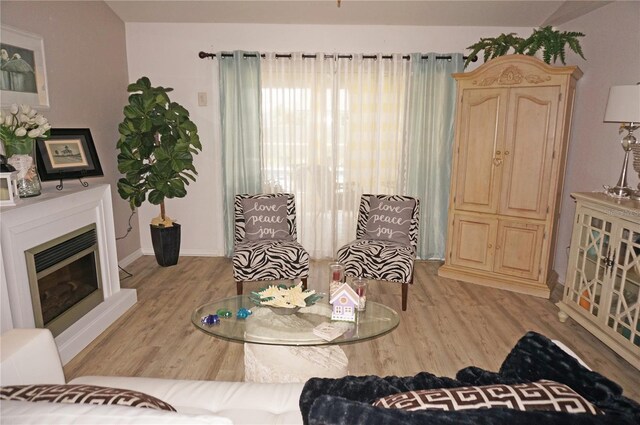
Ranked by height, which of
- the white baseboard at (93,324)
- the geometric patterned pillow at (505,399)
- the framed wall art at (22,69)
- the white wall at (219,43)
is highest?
the white wall at (219,43)

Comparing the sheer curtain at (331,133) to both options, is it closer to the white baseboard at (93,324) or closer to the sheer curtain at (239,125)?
the sheer curtain at (239,125)

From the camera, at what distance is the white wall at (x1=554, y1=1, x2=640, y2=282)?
11.0ft

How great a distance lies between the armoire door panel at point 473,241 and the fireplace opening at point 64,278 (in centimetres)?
328

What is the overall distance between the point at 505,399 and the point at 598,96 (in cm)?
371

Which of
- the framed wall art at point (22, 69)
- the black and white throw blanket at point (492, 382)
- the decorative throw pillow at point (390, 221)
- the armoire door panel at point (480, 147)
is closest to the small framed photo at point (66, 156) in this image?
the framed wall art at point (22, 69)

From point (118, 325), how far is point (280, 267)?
1332 millimetres

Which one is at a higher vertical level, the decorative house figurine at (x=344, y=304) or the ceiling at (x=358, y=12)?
the ceiling at (x=358, y=12)

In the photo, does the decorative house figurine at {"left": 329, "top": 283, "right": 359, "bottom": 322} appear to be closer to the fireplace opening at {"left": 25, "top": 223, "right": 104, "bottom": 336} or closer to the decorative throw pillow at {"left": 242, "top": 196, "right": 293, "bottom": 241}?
the decorative throw pillow at {"left": 242, "top": 196, "right": 293, "bottom": 241}

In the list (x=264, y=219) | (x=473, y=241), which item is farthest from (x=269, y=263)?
(x=473, y=241)

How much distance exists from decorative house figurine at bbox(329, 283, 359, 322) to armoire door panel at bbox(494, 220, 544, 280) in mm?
2229

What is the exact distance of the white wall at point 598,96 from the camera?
3361mm

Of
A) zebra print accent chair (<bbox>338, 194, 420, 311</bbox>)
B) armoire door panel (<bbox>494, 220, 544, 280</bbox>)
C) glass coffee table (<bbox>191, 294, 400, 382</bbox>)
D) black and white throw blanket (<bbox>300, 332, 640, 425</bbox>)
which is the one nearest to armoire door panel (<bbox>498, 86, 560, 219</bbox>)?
armoire door panel (<bbox>494, 220, 544, 280</bbox>)

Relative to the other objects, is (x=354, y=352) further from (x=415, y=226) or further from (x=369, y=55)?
(x=369, y=55)

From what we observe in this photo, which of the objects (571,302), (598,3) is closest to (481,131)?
(598,3)
